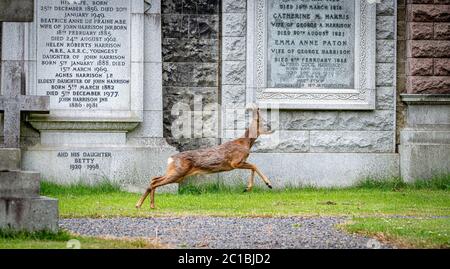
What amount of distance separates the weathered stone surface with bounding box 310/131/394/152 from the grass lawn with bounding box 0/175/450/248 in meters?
0.60

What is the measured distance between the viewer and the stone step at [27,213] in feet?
31.4

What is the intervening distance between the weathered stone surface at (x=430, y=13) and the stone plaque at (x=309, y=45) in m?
0.97

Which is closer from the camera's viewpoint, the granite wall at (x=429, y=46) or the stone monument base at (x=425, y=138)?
the stone monument base at (x=425, y=138)

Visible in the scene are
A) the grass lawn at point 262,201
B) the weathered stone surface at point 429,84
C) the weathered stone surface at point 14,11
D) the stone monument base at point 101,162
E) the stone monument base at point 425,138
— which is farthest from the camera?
the weathered stone surface at point 429,84

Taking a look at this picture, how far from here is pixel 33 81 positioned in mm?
15492

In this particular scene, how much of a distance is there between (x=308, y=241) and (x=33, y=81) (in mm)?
7165

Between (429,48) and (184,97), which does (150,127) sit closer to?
(184,97)

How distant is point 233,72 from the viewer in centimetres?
1608

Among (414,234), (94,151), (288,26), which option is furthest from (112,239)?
(288,26)

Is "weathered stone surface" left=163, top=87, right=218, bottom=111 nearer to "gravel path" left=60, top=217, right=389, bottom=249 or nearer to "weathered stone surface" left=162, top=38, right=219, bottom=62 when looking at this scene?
"weathered stone surface" left=162, top=38, right=219, bottom=62

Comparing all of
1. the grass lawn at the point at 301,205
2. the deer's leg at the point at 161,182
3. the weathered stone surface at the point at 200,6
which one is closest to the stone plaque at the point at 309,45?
the weathered stone surface at the point at 200,6

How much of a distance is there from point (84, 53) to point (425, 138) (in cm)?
552

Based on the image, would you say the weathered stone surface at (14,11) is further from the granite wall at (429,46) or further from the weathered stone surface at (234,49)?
the granite wall at (429,46)

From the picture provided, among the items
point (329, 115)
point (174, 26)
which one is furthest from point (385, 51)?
point (174, 26)
